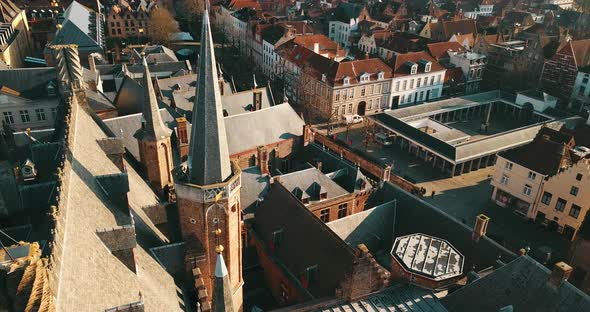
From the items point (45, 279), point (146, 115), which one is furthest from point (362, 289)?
point (146, 115)

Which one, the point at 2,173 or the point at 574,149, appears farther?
the point at 574,149

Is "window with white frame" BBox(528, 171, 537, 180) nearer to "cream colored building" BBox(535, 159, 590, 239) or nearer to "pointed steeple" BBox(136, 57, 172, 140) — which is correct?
"cream colored building" BBox(535, 159, 590, 239)

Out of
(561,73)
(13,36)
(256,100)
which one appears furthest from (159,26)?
(561,73)

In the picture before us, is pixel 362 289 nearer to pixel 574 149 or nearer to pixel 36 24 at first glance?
pixel 574 149

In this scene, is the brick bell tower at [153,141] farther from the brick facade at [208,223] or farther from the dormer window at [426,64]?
the dormer window at [426,64]

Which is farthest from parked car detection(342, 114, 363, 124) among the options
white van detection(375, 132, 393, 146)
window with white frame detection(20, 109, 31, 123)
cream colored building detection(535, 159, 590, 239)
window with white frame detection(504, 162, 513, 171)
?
window with white frame detection(20, 109, 31, 123)

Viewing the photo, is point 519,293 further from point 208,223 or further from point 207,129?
point 207,129
